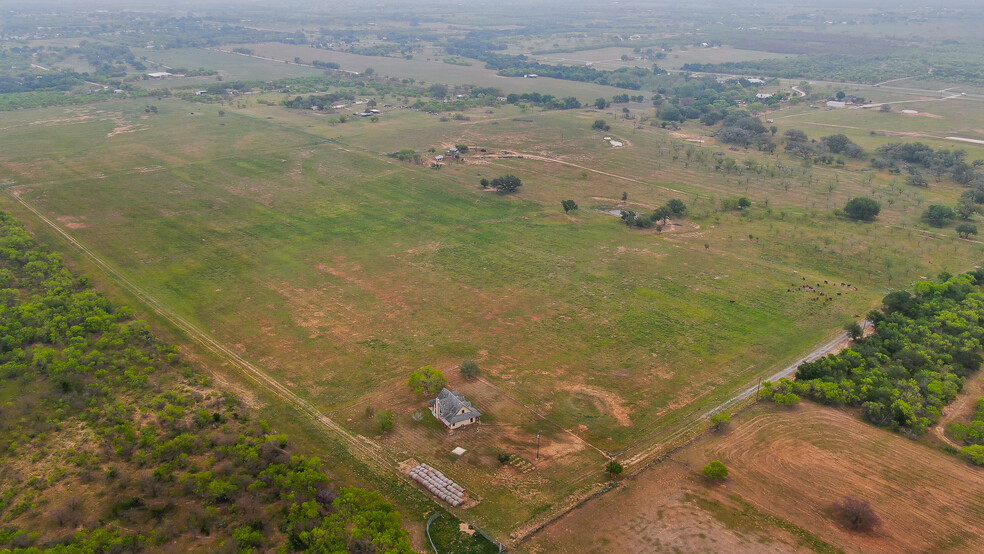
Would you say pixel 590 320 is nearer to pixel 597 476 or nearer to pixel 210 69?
pixel 597 476

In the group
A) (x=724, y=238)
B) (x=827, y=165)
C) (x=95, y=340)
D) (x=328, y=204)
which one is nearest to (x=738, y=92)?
(x=827, y=165)

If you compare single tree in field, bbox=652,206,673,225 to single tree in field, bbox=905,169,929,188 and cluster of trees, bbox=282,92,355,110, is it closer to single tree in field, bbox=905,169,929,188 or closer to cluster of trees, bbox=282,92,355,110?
single tree in field, bbox=905,169,929,188

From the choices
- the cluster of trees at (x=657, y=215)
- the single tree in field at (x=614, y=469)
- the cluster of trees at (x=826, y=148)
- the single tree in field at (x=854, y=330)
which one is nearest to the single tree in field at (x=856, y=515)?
the single tree in field at (x=614, y=469)

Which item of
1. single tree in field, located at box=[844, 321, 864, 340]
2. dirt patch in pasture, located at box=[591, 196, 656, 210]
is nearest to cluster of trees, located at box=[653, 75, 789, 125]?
dirt patch in pasture, located at box=[591, 196, 656, 210]

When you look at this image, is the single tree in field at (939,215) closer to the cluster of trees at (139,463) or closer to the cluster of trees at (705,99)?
the cluster of trees at (705,99)

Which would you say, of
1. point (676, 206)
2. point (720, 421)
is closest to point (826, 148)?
point (676, 206)

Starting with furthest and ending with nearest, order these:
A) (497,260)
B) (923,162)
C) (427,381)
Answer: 1. (923,162)
2. (497,260)
3. (427,381)

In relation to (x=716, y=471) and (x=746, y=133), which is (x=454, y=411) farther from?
(x=746, y=133)
